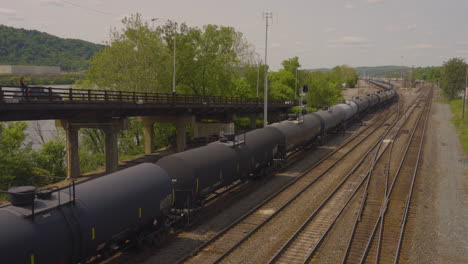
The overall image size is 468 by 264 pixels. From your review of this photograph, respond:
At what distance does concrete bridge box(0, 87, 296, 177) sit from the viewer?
2266 centimetres

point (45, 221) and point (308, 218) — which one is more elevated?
point (45, 221)

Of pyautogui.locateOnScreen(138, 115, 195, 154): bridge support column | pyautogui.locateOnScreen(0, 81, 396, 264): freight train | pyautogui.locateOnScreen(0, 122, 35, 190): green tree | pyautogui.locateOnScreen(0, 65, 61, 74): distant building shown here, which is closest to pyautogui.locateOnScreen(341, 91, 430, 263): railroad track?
pyautogui.locateOnScreen(0, 81, 396, 264): freight train

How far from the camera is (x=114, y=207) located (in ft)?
40.0

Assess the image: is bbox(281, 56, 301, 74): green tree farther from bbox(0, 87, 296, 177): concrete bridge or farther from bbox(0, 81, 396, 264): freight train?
bbox(0, 81, 396, 264): freight train

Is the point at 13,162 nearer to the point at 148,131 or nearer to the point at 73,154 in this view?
the point at 73,154

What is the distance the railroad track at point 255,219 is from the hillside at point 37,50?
4876 inches

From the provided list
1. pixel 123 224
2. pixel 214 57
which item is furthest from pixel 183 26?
pixel 123 224

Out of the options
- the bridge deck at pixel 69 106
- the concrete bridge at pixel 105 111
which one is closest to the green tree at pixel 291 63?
the concrete bridge at pixel 105 111

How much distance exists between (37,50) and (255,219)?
565ft

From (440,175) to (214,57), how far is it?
3801 centimetres

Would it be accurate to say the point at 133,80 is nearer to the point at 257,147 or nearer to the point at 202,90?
the point at 202,90

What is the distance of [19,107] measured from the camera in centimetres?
2162

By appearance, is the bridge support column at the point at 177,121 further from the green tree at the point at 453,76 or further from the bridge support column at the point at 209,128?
the green tree at the point at 453,76

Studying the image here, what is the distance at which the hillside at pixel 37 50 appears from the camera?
5655 inches
